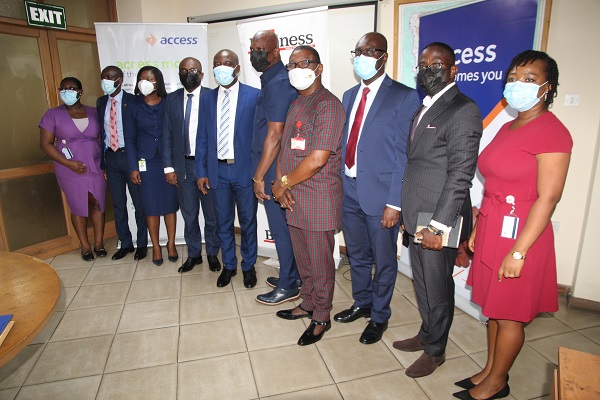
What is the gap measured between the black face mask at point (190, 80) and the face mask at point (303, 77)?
1180mm

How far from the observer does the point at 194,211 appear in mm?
3326

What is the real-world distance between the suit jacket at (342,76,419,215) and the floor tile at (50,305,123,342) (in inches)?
73.9

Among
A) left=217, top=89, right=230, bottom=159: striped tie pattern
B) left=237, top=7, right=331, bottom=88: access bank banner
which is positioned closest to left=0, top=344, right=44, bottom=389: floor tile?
A: left=217, top=89, right=230, bottom=159: striped tie pattern

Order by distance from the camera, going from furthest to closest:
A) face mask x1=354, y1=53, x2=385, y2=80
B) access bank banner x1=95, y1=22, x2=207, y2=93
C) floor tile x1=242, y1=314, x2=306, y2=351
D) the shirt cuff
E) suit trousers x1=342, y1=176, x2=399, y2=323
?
access bank banner x1=95, y1=22, x2=207, y2=93 < floor tile x1=242, y1=314, x2=306, y2=351 < suit trousers x1=342, y1=176, x2=399, y2=323 < face mask x1=354, y1=53, x2=385, y2=80 < the shirt cuff

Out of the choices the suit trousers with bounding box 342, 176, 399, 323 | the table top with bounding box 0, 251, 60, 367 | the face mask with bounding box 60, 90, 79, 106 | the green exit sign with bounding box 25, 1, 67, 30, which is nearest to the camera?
the table top with bounding box 0, 251, 60, 367

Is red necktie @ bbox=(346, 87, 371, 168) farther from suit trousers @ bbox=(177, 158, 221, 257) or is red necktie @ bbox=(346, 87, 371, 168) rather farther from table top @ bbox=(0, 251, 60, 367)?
table top @ bbox=(0, 251, 60, 367)

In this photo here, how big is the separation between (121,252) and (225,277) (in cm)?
129

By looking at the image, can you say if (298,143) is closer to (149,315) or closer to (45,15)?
(149,315)

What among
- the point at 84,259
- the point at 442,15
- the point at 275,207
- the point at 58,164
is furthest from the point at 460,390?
the point at 58,164

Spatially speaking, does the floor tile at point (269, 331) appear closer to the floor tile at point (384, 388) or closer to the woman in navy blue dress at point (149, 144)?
the floor tile at point (384, 388)

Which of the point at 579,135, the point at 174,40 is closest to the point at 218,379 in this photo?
the point at 579,135

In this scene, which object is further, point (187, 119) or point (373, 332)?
point (187, 119)

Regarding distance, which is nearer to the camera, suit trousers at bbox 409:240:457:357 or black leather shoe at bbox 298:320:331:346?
suit trousers at bbox 409:240:457:357

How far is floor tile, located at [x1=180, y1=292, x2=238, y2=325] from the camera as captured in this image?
2.65 m
